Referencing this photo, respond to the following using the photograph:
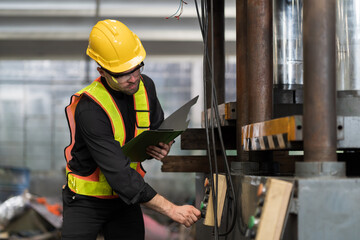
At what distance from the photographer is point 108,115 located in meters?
2.65

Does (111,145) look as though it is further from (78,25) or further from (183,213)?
(78,25)

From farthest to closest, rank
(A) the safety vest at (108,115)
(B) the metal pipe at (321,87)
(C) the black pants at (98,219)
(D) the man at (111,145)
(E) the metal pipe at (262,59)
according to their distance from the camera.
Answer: (C) the black pants at (98,219)
(A) the safety vest at (108,115)
(D) the man at (111,145)
(E) the metal pipe at (262,59)
(B) the metal pipe at (321,87)

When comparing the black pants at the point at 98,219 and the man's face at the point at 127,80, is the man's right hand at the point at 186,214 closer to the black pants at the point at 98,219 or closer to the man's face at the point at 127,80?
the black pants at the point at 98,219

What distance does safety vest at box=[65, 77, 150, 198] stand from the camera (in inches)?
105

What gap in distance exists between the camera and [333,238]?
1.54 meters

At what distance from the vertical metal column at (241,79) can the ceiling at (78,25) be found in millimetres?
5461

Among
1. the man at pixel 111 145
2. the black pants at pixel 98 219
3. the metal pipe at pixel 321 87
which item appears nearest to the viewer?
the metal pipe at pixel 321 87

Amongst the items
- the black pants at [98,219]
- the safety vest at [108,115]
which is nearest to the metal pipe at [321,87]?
the safety vest at [108,115]

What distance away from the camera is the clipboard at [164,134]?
8.36 ft

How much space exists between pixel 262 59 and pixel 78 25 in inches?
272

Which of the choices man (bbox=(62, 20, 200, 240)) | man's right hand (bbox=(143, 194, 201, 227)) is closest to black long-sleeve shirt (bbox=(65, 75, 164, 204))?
man (bbox=(62, 20, 200, 240))

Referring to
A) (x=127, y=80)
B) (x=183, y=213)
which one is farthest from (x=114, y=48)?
(x=183, y=213)

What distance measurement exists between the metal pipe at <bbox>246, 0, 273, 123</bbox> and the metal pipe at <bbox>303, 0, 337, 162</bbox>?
27.1 inches

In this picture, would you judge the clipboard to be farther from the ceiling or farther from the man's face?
the ceiling
